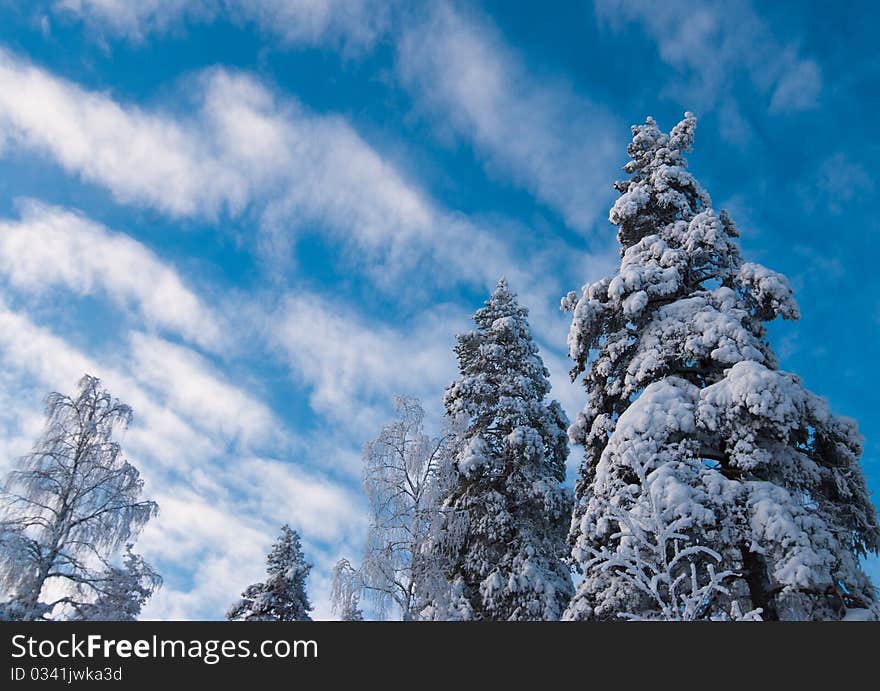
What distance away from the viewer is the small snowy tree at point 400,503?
13.1 metres

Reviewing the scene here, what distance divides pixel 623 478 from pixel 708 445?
6.02ft

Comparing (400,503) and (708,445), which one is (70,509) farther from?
(708,445)

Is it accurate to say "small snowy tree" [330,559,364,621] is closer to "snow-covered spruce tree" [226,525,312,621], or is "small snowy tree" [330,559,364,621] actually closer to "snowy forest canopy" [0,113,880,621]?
"snowy forest canopy" [0,113,880,621]

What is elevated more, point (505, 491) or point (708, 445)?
point (505, 491)

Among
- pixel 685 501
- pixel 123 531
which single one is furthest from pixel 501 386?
pixel 123 531

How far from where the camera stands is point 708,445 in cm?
1214

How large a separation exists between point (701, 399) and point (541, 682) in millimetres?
7313

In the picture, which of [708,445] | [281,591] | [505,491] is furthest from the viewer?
[281,591]

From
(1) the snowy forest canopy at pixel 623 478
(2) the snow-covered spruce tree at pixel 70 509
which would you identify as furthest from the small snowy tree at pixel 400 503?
(2) the snow-covered spruce tree at pixel 70 509

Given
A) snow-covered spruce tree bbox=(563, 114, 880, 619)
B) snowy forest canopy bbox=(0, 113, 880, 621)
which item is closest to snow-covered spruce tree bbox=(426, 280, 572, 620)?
snowy forest canopy bbox=(0, 113, 880, 621)

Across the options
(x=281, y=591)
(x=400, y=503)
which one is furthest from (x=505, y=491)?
(x=281, y=591)

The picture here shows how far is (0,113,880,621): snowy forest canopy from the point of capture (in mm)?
10383

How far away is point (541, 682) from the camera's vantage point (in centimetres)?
634

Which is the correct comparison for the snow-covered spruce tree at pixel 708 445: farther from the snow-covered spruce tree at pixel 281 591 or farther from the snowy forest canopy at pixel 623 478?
the snow-covered spruce tree at pixel 281 591
